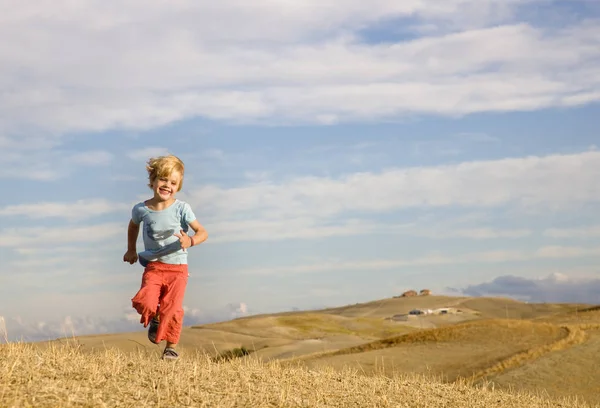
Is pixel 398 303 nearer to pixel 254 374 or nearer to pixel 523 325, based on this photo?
pixel 523 325

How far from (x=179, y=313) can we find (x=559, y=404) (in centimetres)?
679

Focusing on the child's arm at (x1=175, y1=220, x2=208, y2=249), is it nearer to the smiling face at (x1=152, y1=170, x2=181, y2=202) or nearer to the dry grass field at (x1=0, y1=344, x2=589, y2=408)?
the smiling face at (x1=152, y1=170, x2=181, y2=202)

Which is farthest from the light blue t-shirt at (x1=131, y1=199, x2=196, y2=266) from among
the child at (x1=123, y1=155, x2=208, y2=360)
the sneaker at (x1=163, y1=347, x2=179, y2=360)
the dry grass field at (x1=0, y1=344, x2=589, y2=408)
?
the dry grass field at (x1=0, y1=344, x2=589, y2=408)

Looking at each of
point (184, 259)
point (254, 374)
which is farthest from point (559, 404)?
point (184, 259)

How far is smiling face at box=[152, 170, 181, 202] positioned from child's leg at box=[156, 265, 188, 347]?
2.67 feet

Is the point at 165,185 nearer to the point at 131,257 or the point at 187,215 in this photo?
the point at 187,215

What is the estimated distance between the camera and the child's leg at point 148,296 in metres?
8.86

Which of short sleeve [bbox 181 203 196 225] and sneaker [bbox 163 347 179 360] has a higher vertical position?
short sleeve [bbox 181 203 196 225]

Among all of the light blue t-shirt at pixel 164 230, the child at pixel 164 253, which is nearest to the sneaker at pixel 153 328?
the child at pixel 164 253

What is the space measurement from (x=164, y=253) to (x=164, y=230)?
10.3 inches

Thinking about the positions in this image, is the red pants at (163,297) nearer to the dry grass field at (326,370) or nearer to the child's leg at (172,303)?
the child's leg at (172,303)

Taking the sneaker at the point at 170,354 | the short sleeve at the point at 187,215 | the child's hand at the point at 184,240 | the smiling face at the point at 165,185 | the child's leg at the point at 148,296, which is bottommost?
the sneaker at the point at 170,354

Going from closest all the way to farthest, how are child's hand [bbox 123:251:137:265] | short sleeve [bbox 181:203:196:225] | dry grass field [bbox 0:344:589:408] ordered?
dry grass field [bbox 0:344:589:408] < short sleeve [bbox 181:203:196:225] < child's hand [bbox 123:251:137:265]

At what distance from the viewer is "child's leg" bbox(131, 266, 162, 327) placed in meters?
8.86
